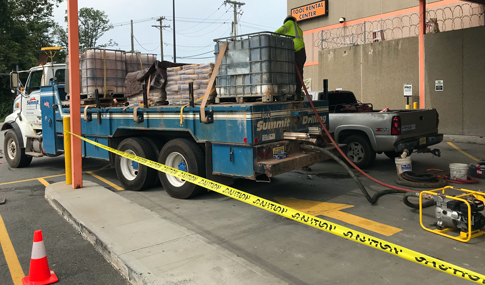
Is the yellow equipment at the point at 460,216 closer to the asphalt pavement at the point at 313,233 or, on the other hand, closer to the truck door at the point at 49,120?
the asphalt pavement at the point at 313,233

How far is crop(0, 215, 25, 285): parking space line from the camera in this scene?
14.2 ft

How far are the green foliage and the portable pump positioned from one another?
40.2m

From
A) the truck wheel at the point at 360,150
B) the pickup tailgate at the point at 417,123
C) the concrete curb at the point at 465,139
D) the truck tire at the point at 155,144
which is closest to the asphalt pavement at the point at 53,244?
the truck tire at the point at 155,144

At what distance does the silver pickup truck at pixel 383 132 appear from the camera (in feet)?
28.9

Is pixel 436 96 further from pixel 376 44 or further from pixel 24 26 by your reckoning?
pixel 24 26

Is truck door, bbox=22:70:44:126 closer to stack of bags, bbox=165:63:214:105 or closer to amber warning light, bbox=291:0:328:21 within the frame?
stack of bags, bbox=165:63:214:105

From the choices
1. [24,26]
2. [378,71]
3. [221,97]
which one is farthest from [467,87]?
[24,26]

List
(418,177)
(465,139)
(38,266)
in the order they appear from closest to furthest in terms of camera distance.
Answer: (38,266) → (418,177) → (465,139)

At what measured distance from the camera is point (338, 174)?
918 cm

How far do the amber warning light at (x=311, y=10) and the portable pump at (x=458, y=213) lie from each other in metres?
20.7

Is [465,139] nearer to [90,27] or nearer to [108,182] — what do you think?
[108,182]

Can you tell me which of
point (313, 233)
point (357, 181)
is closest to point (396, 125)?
point (357, 181)

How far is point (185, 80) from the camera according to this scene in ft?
24.6

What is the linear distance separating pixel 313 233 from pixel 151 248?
2094 millimetres
